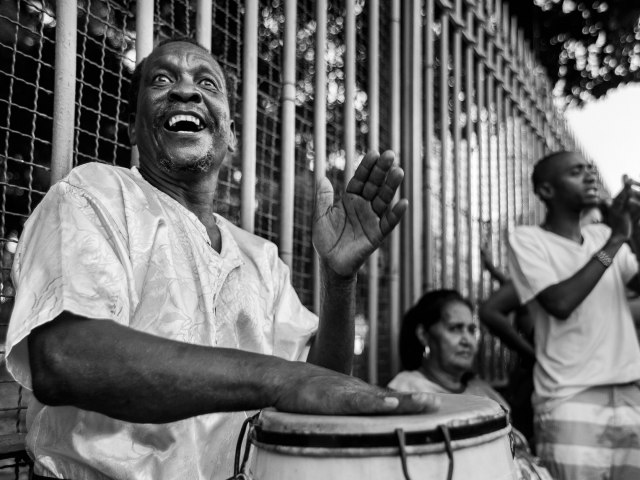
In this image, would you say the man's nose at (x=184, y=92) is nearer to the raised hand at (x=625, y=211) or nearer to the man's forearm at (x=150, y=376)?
the man's forearm at (x=150, y=376)

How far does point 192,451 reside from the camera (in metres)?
1.43

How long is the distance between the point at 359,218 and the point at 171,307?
49 cm

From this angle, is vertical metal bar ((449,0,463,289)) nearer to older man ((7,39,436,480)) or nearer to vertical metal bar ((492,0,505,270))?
vertical metal bar ((492,0,505,270))

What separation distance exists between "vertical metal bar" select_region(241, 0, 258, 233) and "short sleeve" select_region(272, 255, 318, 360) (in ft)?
→ 1.15

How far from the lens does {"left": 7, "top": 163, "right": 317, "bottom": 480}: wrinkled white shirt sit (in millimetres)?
1238

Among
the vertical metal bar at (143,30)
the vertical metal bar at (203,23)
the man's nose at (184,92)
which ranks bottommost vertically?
the man's nose at (184,92)

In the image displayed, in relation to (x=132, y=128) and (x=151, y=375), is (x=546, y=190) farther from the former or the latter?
(x=151, y=375)

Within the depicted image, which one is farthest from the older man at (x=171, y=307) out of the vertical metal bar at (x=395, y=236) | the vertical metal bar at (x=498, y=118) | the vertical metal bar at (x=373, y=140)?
the vertical metal bar at (x=498, y=118)

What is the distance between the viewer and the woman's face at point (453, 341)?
3016mm

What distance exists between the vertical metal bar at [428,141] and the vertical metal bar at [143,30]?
1871 millimetres

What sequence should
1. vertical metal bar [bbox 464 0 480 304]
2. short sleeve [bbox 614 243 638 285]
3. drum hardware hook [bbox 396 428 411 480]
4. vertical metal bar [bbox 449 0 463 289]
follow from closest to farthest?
1. drum hardware hook [bbox 396 428 411 480]
2. short sleeve [bbox 614 243 638 285]
3. vertical metal bar [bbox 449 0 463 289]
4. vertical metal bar [bbox 464 0 480 304]

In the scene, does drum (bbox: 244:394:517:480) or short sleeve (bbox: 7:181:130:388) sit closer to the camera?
drum (bbox: 244:394:517:480)

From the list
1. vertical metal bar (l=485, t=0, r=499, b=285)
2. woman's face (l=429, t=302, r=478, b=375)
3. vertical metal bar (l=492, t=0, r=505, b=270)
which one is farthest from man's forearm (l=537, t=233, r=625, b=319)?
vertical metal bar (l=492, t=0, r=505, b=270)

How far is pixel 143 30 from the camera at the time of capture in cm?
192
